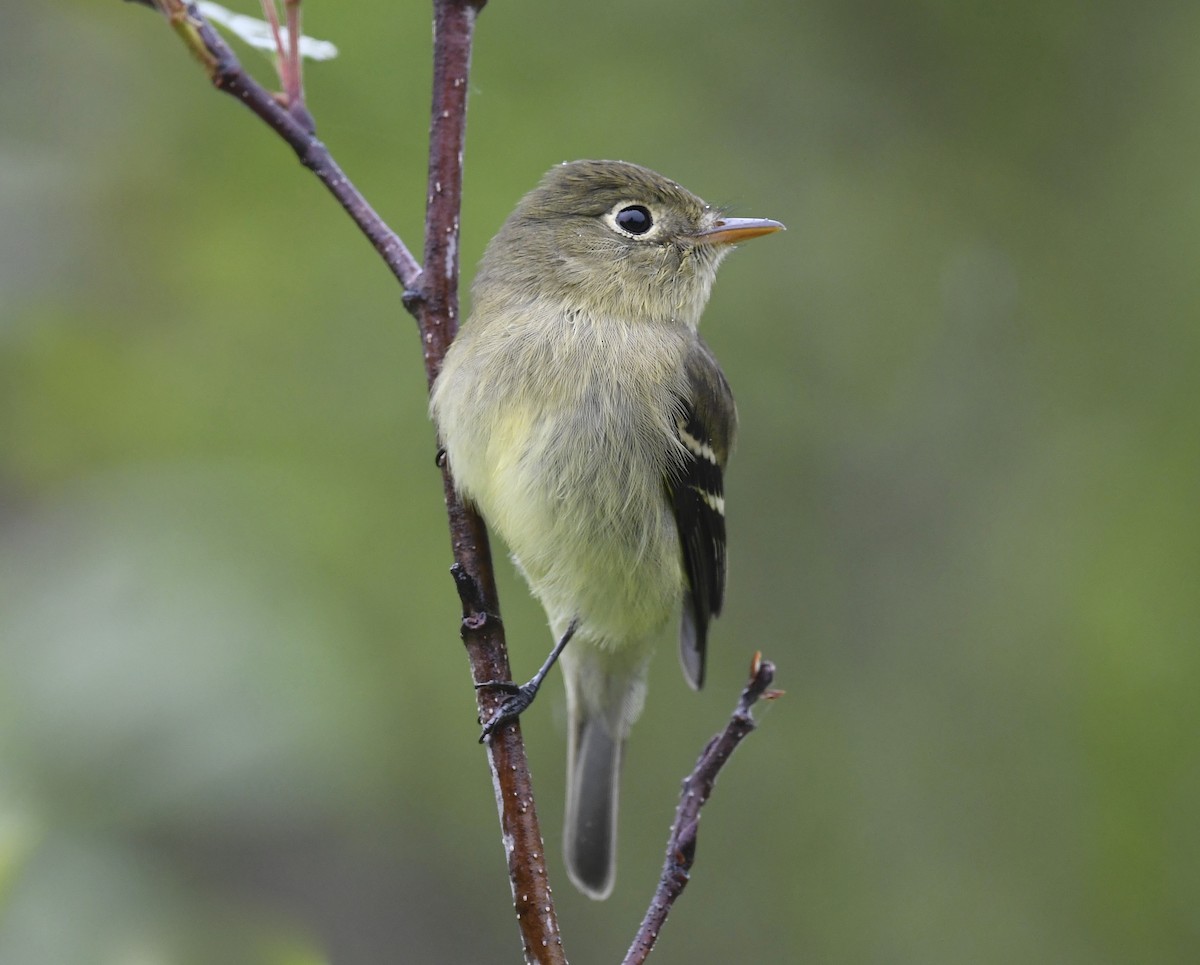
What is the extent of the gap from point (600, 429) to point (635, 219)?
0.88 m

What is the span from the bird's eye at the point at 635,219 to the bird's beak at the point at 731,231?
0.16 meters

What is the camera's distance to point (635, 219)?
13.4 feet

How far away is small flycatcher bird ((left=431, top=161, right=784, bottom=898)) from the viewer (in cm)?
340

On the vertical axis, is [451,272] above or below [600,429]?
above

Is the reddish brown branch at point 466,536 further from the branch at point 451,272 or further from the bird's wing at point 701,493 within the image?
the bird's wing at point 701,493

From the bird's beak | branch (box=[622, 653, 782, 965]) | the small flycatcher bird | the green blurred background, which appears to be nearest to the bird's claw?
the small flycatcher bird

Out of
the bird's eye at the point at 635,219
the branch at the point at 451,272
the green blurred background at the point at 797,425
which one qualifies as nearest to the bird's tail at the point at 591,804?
the green blurred background at the point at 797,425

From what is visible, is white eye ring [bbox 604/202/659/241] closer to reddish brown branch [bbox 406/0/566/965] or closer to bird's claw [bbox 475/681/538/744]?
reddish brown branch [bbox 406/0/566/965]

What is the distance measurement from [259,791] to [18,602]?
62 cm

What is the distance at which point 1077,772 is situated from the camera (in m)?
5.54

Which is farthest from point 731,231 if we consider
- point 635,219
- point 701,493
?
point 701,493

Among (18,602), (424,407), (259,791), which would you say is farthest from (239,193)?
(259,791)

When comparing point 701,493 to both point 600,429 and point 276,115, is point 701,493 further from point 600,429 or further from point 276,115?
point 276,115

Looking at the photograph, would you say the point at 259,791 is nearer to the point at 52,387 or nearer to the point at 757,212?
the point at 52,387
